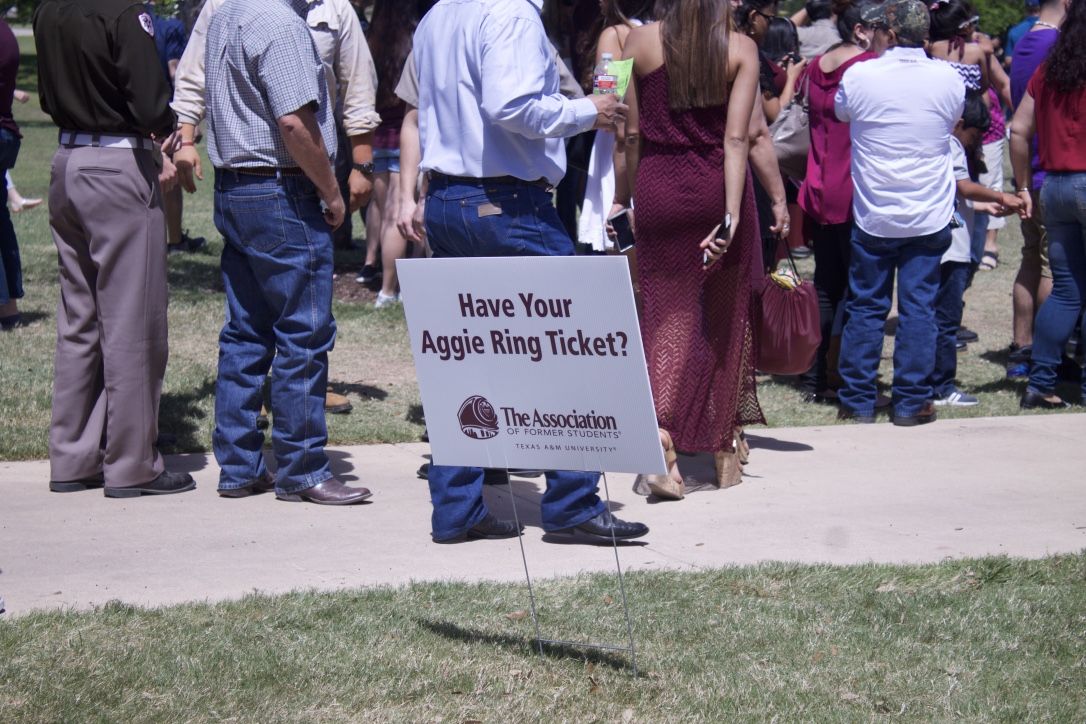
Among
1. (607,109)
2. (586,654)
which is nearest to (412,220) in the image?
(607,109)

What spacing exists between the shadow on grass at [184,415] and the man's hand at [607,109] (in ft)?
9.07

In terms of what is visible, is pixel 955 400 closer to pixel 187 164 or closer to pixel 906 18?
pixel 906 18

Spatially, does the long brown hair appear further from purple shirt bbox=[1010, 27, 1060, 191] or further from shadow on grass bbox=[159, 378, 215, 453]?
purple shirt bbox=[1010, 27, 1060, 191]

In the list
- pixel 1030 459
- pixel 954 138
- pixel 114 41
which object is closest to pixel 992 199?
pixel 954 138

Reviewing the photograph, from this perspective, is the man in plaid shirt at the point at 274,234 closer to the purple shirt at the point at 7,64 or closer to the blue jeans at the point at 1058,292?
the purple shirt at the point at 7,64

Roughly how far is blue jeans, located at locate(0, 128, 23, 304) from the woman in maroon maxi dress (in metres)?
4.94

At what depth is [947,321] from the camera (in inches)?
327

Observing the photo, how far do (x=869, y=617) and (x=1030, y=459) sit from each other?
261cm

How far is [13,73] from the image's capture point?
28.8ft

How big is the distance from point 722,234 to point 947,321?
3.00 meters

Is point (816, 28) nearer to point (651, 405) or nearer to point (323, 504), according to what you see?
point (323, 504)

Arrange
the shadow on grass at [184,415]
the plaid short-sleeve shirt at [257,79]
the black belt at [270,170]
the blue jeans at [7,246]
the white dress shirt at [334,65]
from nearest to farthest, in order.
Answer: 1. the plaid short-sleeve shirt at [257,79]
2. the black belt at [270,170]
3. the white dress shirt at [334,65]
4. the shadow on grass at [184,415]
5. the blue jeans at [7,246]

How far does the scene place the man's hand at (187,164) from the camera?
6.08 m

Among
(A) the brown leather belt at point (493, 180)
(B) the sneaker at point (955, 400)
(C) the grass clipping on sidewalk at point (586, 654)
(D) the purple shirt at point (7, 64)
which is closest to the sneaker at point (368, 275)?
(D) the purple shirt at point (7, 64)
